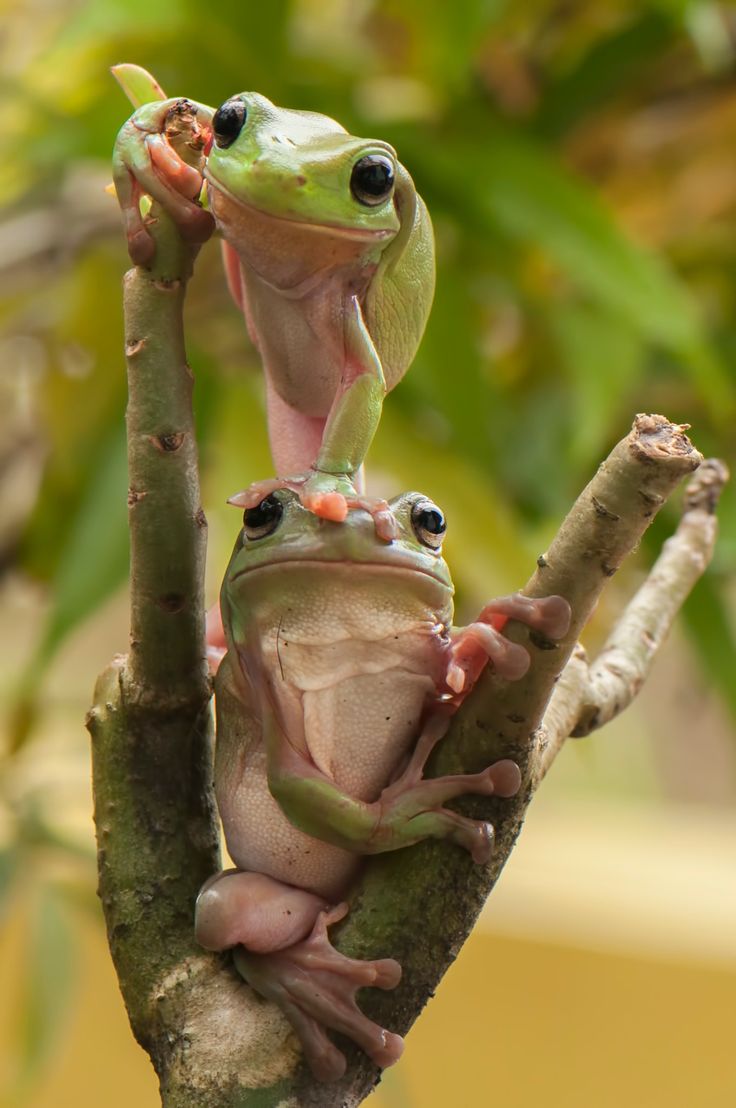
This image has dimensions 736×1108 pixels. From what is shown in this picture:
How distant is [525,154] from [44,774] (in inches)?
26.2

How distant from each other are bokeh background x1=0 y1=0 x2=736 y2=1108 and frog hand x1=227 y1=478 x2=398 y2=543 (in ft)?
1.29

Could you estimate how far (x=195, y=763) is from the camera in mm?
340

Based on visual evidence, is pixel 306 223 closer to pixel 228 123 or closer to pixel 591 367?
pixel 228 123

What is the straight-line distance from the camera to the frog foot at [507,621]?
0.29 metres

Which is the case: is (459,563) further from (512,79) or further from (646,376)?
(512,79)

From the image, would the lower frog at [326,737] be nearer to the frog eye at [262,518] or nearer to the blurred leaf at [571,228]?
the frog eye at [262,518]

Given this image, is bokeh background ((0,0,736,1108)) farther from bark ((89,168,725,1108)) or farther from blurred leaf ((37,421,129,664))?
bark ((89,168,725,1108))

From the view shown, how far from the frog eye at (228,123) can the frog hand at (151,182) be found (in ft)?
0.04

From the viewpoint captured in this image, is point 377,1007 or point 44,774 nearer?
point 377,1007

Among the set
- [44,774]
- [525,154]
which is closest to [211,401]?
[525,154]

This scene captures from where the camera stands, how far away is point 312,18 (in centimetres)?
120

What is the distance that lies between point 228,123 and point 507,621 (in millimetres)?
129

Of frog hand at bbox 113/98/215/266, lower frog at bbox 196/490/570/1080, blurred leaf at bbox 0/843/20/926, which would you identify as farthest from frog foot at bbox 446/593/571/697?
blurred leaf at bbox 0/843/20/926

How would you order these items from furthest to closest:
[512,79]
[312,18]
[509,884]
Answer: [509,884]
[312,18]
[512,79]
